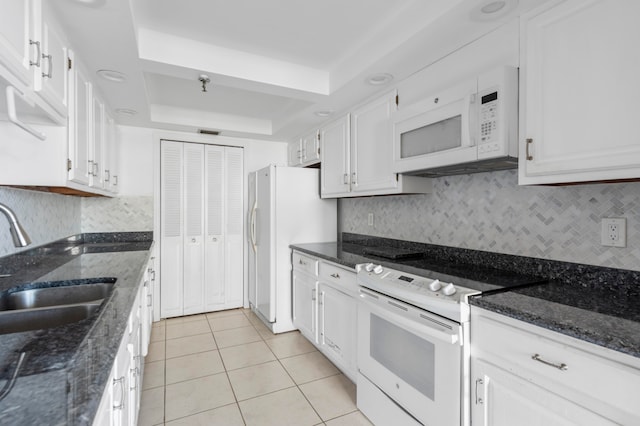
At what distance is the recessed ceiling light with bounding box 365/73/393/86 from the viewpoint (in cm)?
220

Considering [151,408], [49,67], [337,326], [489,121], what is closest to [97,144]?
[49,67]

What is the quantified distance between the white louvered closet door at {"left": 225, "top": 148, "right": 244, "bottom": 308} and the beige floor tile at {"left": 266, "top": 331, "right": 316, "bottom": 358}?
1.11 meters

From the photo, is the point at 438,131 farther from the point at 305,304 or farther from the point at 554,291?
the point at 305,304

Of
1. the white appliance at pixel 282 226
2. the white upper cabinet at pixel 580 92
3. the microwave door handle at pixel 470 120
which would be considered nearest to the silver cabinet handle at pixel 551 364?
the white upper cabinet at pixel 580 92

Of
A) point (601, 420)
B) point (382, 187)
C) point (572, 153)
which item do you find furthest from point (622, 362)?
point (382, 187)

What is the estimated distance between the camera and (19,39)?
1160 millimetres

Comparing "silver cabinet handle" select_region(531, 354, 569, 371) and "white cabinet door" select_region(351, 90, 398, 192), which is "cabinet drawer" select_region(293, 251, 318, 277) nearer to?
"white cabinet door" select_region(351, 90, 398, 192)

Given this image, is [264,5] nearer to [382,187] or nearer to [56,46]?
[56,46]

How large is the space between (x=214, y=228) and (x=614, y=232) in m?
3.63

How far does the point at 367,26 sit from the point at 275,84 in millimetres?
780

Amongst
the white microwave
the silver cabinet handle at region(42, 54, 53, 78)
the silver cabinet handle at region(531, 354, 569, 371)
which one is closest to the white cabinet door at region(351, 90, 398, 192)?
the white microwave

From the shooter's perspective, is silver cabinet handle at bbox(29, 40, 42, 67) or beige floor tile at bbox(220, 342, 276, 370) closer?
silver cabinet handle at bbox(29, 40, 42, 67)

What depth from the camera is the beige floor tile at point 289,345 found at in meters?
2.86

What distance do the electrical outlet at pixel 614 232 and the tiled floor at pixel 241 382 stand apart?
160 centimetres
